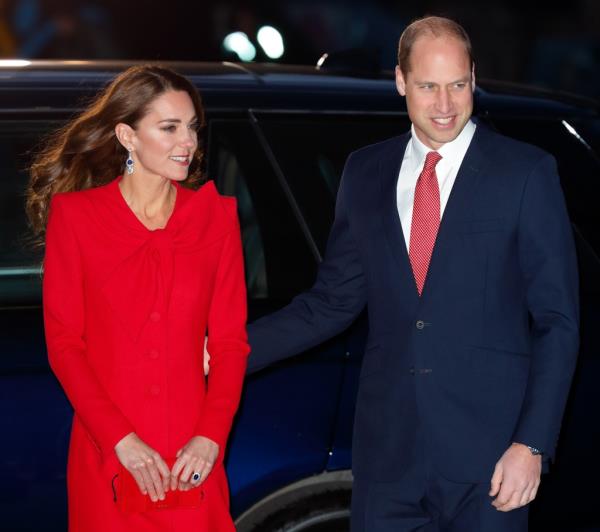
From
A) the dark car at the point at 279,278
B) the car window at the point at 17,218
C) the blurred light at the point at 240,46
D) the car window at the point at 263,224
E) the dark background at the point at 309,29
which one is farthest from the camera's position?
the dark background at the point at 309,29

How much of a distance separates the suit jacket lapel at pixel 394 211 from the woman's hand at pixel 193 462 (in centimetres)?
56

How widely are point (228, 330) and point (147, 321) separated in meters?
0.19

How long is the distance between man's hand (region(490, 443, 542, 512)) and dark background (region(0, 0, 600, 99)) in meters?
3.18

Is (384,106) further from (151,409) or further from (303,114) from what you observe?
(151,409)

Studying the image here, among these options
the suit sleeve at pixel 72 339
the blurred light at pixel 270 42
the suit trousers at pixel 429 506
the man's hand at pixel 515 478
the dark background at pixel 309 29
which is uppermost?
the dark background at pixel 309 29

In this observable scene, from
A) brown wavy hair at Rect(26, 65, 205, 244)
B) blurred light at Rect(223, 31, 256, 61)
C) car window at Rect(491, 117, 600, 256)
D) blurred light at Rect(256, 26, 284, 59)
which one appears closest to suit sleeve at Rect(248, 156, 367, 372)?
brown wavy hair at Rect(26, 65, 205, 244)

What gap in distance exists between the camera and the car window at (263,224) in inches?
159

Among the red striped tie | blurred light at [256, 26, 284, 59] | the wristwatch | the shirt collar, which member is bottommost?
the wristwatch

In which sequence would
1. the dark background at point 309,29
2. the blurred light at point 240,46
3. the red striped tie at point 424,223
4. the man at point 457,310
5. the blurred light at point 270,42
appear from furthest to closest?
the dark background at point 309,29, the blurred light at point 240,46, the blurred light at point 270,42, the red striped tie at point 424,223, the man at point 457,310

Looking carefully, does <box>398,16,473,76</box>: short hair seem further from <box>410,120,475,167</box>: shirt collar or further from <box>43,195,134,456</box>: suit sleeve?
<box>43,195,134,456</box>: suit sleeve

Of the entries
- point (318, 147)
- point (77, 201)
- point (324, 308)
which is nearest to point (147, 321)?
point (77, 201)

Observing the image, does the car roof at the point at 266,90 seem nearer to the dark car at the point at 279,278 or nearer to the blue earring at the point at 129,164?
the dark car at the point at 279,278

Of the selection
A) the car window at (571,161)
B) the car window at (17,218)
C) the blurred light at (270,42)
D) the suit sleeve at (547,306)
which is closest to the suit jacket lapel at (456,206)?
the suit sleeve at (547,306)

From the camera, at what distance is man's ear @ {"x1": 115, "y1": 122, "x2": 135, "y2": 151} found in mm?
3449
